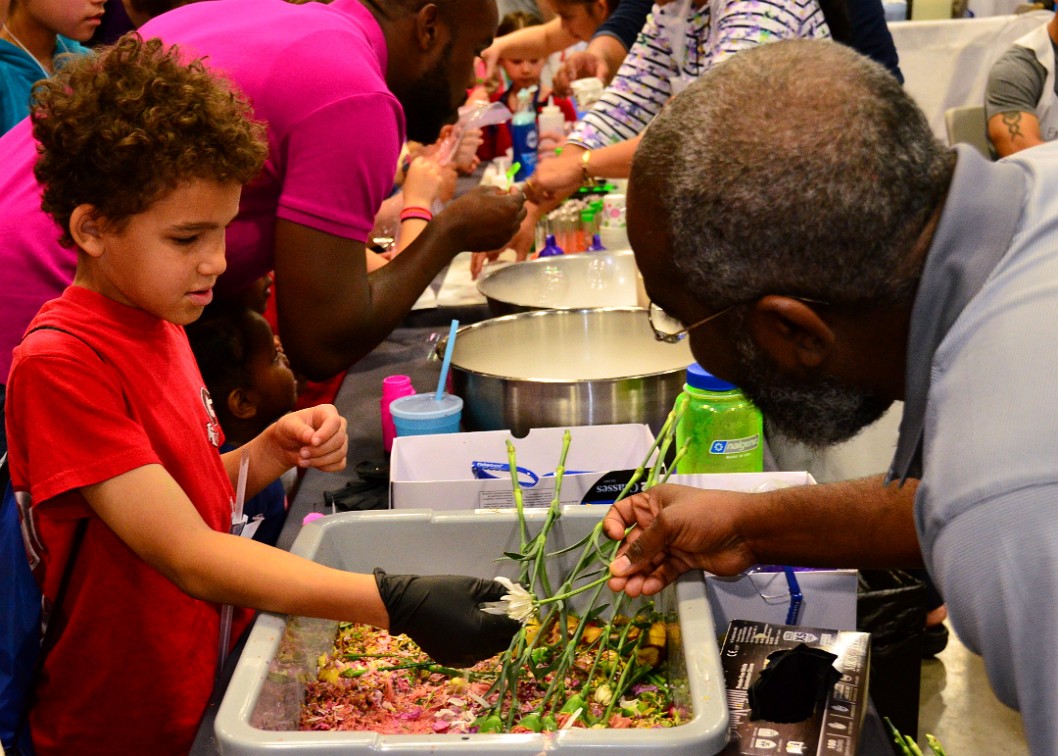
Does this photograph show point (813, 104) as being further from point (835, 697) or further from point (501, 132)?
point (501, 132)

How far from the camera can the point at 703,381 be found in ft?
4.98

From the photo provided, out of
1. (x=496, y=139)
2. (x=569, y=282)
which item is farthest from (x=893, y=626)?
(x=496, y=139)

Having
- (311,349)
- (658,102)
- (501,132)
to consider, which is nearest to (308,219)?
(311,349)

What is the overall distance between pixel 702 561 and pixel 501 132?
4.20 metres

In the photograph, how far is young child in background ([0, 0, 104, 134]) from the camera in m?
2.24

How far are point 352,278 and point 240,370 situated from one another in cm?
45

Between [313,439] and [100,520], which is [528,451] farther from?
[100,520]

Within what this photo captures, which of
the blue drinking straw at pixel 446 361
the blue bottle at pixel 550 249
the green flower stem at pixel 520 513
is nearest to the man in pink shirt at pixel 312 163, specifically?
the blue drinking straw at pixel 446 361

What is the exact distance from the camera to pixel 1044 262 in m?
0.79

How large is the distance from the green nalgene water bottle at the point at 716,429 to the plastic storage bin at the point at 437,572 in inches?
10.5

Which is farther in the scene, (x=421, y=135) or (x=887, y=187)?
(x=421, y=135)

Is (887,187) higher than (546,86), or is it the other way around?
(887,187)

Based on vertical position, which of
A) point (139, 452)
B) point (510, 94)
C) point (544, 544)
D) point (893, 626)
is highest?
point (139, 452)

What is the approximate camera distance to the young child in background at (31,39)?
88.2 inches
